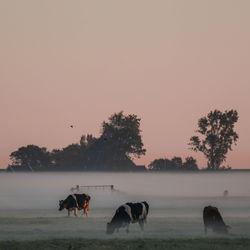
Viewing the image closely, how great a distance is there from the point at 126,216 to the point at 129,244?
4.87 metres

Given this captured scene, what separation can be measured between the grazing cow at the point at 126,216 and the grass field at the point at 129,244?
313cm

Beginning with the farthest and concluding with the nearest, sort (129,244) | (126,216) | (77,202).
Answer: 1. (77,202)
2. (126,216)
3. (129,244)

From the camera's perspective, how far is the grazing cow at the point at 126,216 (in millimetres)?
33312

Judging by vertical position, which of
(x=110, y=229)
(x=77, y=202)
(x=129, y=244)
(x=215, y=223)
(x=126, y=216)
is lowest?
(x=129, y=244)

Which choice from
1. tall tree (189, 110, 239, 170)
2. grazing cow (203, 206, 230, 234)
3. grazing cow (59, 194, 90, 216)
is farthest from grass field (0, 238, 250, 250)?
tall tree (189, 110, 239, 170)

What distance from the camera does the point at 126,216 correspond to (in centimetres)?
3366

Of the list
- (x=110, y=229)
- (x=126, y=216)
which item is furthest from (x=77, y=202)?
(x=110, y=229)

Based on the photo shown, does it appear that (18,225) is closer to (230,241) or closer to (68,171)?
(230,241)

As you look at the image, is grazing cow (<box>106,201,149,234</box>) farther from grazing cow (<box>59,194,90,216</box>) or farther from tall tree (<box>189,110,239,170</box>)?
Result: tall tree (<box>189,110,239,170</box>)

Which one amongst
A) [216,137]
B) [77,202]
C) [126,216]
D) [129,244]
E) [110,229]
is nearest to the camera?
[129,244]

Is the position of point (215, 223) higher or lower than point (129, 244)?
higher

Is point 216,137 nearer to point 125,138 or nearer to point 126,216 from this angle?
point 125,138

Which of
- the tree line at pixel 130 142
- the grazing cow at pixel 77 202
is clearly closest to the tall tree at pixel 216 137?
the tree line at pixel 130 142

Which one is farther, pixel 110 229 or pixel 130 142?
pixel 130 142
